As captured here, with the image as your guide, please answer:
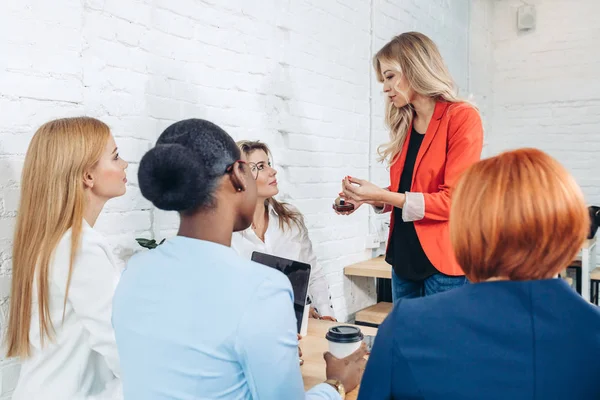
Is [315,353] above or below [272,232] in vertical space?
below

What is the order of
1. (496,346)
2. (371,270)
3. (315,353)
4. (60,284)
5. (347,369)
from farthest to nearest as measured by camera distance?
(371,270), (315,353), (60,284), (347,369), (496,346)

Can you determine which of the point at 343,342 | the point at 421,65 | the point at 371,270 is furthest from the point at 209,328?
the point at 371,270

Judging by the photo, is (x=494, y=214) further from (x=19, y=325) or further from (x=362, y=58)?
(x=362, y=58)

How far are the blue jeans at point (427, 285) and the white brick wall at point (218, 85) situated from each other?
0.90 m

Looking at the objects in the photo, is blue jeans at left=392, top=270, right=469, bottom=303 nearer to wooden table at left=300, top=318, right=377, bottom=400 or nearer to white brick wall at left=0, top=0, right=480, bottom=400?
wooden table at left=300, top=318, right=377, bottom=400

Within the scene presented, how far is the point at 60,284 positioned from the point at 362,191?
1.07 meters

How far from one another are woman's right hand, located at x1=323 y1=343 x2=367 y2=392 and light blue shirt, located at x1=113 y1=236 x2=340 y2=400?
0.26 metres

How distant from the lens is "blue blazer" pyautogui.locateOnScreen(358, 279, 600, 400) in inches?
31.1

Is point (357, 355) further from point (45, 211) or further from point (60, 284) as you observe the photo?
point (45, 211)

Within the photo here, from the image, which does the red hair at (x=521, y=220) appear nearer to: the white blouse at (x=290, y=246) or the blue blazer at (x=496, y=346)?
the blue blazer at (x=496, y=346)

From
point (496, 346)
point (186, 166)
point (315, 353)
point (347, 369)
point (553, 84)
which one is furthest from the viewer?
point (553, 84)

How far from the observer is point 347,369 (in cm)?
118

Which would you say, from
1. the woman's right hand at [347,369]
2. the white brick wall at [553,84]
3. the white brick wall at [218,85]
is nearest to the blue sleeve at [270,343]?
the woman's right hand at [347,369]

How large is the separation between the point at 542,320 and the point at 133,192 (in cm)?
157
